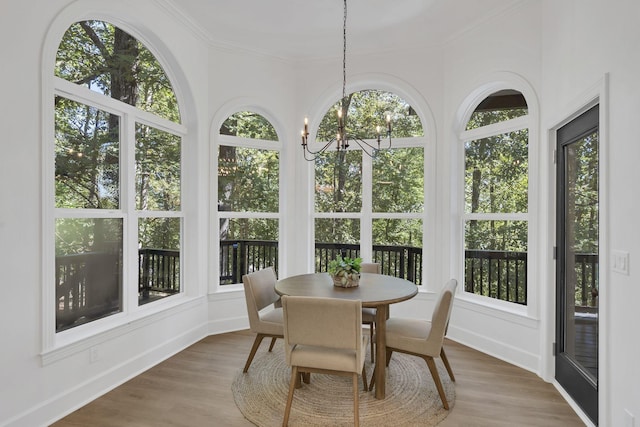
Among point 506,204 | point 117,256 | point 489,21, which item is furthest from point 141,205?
point 489,21

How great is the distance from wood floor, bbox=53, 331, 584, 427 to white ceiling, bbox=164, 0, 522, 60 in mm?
3308

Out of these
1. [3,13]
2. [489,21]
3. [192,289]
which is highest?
[489,21]

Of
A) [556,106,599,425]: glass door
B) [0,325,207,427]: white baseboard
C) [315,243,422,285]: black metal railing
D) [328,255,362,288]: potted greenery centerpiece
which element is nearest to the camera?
[0,325,207,427]: white baseboard

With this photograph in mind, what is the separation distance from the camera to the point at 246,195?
445 cm

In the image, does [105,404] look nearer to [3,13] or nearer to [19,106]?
[19,106]

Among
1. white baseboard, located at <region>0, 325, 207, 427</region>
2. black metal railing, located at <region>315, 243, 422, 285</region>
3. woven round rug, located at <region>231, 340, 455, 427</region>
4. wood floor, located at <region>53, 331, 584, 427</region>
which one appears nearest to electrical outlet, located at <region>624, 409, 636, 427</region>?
wood floor, located at <region>53, 331, 584, 427</region>

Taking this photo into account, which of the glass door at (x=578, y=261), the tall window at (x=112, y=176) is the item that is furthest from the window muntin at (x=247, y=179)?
the glass door at (x=578, y=261)

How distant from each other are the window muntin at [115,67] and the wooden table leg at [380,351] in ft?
9.12

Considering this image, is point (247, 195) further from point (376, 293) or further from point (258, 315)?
point (376, 293)

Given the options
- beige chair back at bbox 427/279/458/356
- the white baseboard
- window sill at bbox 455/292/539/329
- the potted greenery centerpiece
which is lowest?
the white baseboard

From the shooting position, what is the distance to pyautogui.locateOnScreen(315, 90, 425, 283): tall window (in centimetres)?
437

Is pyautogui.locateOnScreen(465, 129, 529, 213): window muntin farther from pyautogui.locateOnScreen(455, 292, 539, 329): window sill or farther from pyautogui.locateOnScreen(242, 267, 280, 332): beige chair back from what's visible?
pyautogui.locateOnScreen(242, 267, 280, 332): beige chair back

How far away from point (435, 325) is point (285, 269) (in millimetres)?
2452

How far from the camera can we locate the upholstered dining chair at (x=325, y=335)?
2.14m
